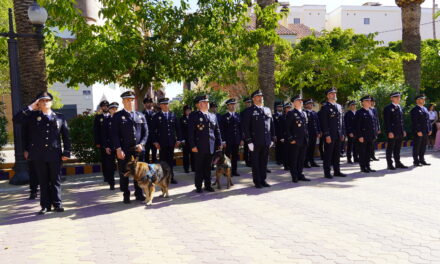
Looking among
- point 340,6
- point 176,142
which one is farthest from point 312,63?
point 340,6

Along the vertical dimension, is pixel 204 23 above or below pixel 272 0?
below

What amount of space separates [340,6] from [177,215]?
63658 mm

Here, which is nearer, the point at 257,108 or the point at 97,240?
the point at 97,240

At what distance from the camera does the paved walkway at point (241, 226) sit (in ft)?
15.9

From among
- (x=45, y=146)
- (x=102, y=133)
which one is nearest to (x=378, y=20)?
(x=102, y=133)

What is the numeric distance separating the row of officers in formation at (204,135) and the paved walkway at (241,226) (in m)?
0.62

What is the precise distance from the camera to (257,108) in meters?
9.06

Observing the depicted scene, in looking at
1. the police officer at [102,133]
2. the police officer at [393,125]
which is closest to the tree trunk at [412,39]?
the police officer at [393,125]

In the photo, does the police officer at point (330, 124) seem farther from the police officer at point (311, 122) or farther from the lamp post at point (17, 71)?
the lamp post at point (17, 71)

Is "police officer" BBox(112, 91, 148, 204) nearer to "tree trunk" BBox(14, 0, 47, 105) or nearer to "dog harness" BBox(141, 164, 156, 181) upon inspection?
"dog harness" BBox(141, 164, 156, 181)

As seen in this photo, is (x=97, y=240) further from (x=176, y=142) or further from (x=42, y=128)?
(x=176, y=142)

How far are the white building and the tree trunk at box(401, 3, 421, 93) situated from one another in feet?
155

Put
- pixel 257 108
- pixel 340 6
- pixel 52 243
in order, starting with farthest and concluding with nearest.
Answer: pixel 340 6 < pixel 257 108 < pixel 52 243

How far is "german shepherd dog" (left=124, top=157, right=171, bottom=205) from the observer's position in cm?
734
